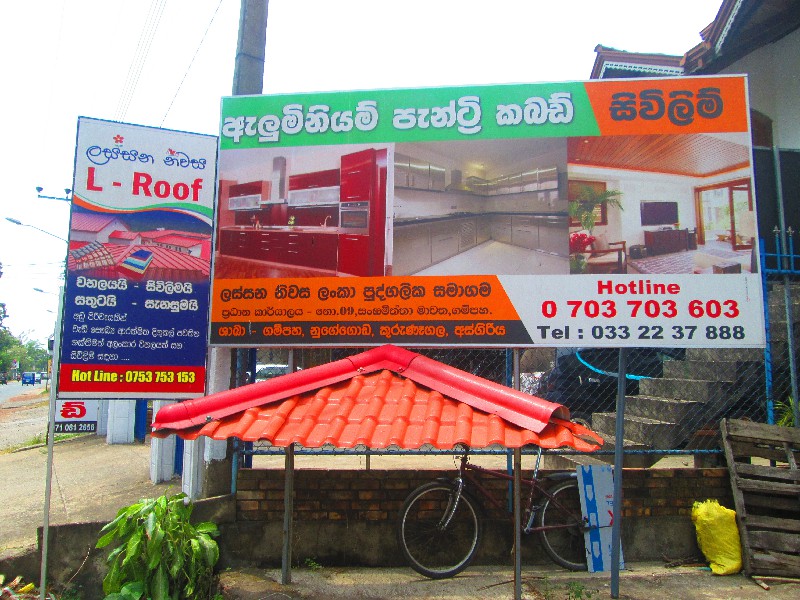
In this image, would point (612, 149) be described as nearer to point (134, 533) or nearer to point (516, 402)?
point (516, 402)

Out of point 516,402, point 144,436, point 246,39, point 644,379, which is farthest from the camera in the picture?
point 144,436

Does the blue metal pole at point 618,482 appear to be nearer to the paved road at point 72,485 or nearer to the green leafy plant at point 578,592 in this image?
the green leafy plant at point 578,592

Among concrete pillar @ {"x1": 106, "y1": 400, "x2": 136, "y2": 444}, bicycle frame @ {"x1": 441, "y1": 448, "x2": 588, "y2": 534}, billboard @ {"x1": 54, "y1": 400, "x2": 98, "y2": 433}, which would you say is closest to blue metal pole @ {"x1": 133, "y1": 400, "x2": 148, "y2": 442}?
concrete pillar @ {"x1": 106, "y1": 400, "x2": 136, "y2": 444}

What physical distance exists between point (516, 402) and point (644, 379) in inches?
158

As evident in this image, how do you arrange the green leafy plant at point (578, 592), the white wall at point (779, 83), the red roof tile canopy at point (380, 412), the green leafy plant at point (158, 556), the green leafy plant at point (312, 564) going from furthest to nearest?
the white wall at point (779, 83) → the green leafy plant at point (312, 564) → the green leafy plant at point (578, 592) → the green leafy plant at point (158, 556) → the red roof tile canopy at point (380, 412)

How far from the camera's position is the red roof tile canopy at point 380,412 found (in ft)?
11.1

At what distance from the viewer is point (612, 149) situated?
5.74 metres

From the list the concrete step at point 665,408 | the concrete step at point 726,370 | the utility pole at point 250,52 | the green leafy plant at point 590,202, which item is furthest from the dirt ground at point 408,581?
the utility pole at point 250,52

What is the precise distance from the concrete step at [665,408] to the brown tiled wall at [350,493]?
1.08m

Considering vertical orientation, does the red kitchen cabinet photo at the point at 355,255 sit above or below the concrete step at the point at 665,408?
above

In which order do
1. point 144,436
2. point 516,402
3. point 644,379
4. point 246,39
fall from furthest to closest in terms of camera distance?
point 144,436, point 644,379, point 246,39, point 516,402

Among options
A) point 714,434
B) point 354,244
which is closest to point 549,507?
point 714,434

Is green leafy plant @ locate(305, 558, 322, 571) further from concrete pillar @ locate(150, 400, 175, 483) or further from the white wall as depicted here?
the white wall

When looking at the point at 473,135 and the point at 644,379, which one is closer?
the point at 473,135
